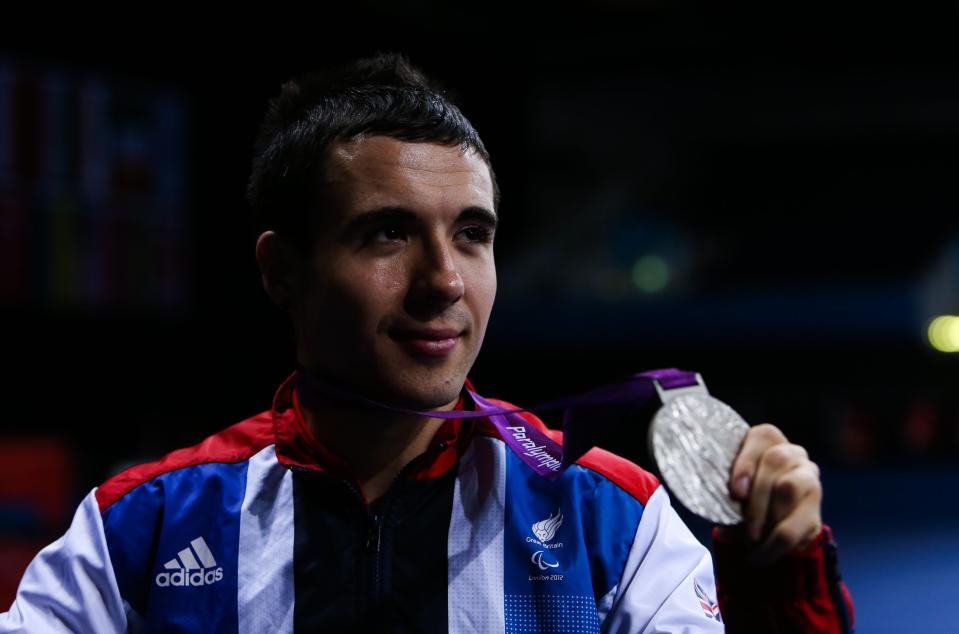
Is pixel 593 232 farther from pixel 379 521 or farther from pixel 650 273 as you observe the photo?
pixel 379 521

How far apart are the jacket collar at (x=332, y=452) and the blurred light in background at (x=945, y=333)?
671 centimetres

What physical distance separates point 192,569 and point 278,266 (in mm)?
463

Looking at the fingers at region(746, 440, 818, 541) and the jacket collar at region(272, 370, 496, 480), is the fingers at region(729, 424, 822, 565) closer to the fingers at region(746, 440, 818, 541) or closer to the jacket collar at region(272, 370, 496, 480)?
the fingers at region(746, 440, 818, 541)

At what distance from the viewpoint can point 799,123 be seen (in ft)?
43.3

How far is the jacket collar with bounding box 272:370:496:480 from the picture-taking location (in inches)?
60.2

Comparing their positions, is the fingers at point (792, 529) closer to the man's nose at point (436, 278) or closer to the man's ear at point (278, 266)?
the man's nose at point (436, 278)

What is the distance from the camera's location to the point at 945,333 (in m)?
7.46

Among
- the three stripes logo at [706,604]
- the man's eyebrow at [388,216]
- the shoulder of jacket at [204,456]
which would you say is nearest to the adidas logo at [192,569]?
the shoulder of jacket at [204,456]

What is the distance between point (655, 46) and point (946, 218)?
4000 millimetres

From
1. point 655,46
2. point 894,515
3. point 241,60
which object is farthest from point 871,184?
point 241,60

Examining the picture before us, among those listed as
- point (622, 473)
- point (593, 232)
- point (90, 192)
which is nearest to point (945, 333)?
point (593, 232)

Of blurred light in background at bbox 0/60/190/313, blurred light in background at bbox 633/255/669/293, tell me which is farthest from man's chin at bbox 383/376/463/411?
blurred light in background at bbox 633/255/669/293

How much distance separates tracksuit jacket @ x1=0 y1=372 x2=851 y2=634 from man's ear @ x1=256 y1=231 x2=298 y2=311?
0.22 meters

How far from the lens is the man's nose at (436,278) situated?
140 cm
